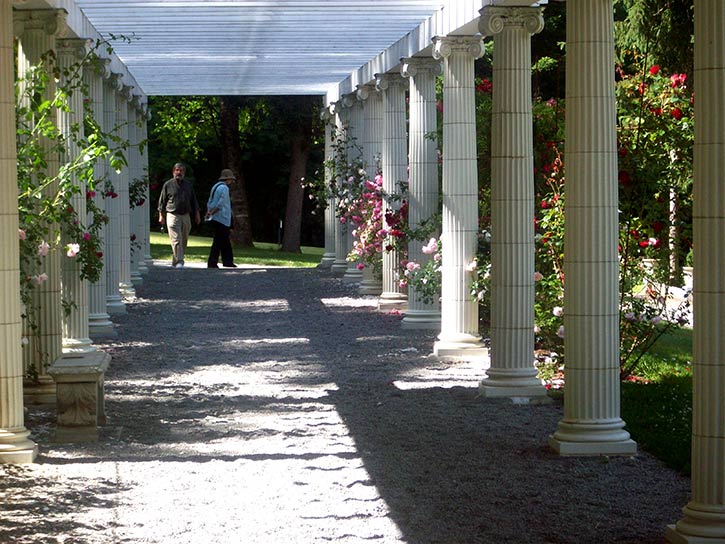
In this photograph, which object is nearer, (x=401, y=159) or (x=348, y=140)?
(x=401, y=159)

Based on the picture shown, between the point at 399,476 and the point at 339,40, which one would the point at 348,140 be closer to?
the point at 339,40

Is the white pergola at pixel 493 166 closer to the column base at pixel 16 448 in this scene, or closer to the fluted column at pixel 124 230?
the column base at pixel 16 448

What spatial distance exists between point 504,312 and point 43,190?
479 cm

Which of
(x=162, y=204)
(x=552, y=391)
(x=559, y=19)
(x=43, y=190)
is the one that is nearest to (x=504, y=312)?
(x=552, y=391)

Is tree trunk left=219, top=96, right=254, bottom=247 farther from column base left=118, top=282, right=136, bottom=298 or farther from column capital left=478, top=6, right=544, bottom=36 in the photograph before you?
column capital left=478, top=6, right=544, bottom=36

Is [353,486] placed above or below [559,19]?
below

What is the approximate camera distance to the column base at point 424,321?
20.2m

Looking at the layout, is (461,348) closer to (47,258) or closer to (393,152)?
(47,258)

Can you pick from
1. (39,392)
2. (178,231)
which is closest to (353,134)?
(178,231)

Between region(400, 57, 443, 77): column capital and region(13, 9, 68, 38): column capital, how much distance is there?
23.4 ft

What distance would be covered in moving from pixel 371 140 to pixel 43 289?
1357 centimetres

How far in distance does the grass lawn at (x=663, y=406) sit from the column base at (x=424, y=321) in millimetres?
3561

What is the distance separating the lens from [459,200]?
16969 millimetres

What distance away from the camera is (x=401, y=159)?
22766mm
